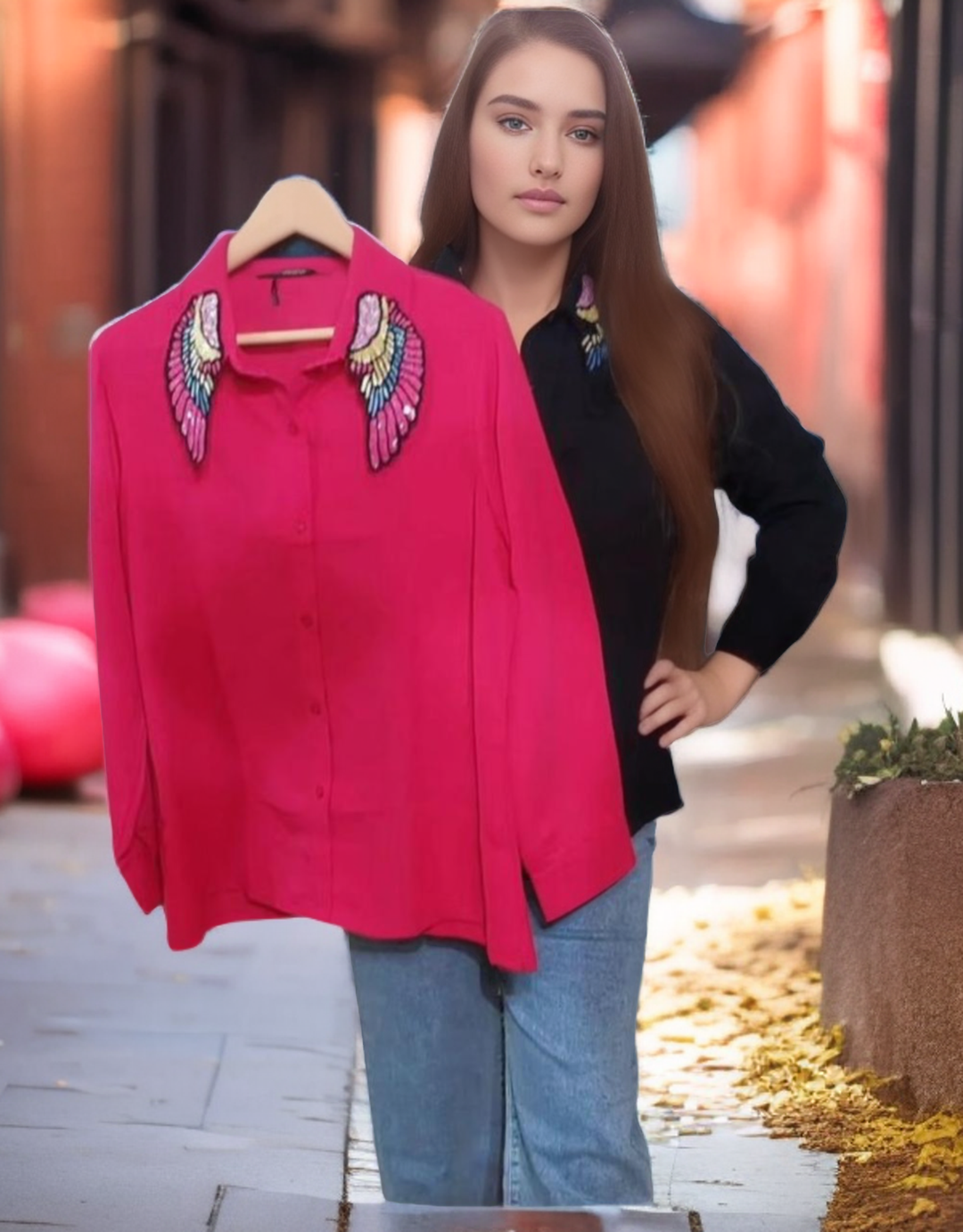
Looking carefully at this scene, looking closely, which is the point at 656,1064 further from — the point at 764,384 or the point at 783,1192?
the point at 764,384

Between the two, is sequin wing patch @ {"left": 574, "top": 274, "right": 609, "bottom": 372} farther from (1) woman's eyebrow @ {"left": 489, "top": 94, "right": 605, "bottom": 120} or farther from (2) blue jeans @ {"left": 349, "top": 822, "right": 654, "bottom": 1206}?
(2) blue jeans @ {"left": 349, "top": 822, "right": 654, "bottom": 1206}

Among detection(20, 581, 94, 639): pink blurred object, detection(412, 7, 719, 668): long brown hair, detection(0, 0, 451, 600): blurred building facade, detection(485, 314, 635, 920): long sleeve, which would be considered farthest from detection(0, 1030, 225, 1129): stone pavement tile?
detection(0, 0, 451, 600): blurred building facade

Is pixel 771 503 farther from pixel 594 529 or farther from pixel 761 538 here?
pixel 594 529

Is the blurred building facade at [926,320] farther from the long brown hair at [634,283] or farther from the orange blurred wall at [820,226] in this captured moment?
the long brown hair at [634,283]

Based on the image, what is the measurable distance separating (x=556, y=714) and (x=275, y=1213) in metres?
0.83

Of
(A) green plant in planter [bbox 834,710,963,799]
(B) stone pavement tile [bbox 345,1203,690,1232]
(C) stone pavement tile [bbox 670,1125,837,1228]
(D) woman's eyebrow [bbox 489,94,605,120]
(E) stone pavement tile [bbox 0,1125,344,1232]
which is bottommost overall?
(C) stone pavement tile [bbox 670,1125,837,1228]

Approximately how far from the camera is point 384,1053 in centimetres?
295

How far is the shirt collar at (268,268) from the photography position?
2.73m

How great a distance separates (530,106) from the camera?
2.79 meters

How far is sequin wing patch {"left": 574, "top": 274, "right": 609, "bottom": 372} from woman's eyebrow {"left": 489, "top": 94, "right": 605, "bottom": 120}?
0.69 ft

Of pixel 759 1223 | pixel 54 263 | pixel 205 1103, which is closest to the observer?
pixel 759 1223

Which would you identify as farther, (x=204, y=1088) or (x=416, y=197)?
(x=416, y=197)

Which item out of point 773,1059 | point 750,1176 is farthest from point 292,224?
point 773,1059

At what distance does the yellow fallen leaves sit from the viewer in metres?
3.47
